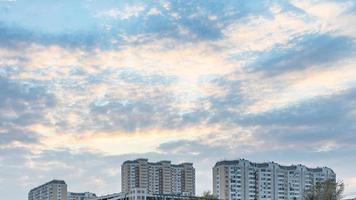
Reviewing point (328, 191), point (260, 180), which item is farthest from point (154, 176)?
point (328, 191)

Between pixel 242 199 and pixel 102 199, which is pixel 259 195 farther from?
pixel 102 199

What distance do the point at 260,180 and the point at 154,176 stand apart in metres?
22.6

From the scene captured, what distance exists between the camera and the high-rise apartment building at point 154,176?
467 feet

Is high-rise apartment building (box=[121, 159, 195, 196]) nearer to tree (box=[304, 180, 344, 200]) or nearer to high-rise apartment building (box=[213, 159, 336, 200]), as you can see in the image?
high-rise apartment building (box=[213, 159, 336, 200])

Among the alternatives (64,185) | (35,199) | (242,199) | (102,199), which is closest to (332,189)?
(102,199)

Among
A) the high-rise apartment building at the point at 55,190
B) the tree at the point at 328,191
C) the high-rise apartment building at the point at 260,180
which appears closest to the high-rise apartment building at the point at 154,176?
the high-rise apartment building at the point at 260,180

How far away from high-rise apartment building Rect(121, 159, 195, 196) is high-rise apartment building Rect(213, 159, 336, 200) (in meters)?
15.6

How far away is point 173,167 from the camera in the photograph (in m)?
146

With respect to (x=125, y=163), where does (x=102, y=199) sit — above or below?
below

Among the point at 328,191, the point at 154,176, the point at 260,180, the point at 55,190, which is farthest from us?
the point at 55,190

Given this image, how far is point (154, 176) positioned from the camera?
469 feet

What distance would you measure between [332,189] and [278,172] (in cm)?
5899

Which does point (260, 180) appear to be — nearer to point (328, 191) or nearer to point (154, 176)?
point (154, 176)

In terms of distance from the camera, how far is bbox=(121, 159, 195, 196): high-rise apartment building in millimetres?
142375
